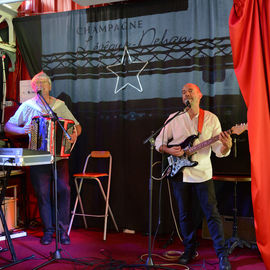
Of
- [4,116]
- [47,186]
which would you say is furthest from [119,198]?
[4,116]

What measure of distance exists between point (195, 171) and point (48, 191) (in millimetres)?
1831

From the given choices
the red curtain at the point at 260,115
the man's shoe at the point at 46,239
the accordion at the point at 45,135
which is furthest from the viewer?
the man's shoe at the point at 46,239

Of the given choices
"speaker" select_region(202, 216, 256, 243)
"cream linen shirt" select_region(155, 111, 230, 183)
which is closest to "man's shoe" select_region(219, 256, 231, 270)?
"cream linen shirt" select_region(155, 111, 230, 183)

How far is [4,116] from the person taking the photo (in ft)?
17.1

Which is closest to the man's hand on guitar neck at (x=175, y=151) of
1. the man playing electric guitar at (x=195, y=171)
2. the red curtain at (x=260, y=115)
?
the man playing electric guitar at (x=195, y=171)

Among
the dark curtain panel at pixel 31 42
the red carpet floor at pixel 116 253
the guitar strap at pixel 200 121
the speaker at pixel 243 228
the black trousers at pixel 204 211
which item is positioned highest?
the dark curtain panel at pixel 31 42

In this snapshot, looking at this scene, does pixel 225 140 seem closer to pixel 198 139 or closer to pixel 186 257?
pixel 198 139

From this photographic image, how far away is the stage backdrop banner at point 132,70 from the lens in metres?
4.09

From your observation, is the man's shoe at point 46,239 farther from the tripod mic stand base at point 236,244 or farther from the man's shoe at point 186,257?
the tripod mic stand base at point 236,244

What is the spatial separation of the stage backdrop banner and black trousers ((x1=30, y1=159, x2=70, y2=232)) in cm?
67

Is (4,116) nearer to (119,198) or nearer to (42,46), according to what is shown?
(42,46)

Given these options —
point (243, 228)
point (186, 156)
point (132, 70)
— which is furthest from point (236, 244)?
point (132, 70)

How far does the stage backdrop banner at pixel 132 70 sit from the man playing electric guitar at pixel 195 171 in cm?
80

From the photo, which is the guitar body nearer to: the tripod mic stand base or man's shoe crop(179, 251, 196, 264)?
man's shoe crop(179, 251, 196, 264)
